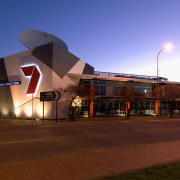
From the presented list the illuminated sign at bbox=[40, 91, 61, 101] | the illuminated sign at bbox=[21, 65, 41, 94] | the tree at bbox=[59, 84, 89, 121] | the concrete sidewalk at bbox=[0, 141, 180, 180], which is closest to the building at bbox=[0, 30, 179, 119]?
the illuminated sign at bbox=[21, 65, 41, 94]

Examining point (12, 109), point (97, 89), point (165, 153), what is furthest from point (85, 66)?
point (165, 153)

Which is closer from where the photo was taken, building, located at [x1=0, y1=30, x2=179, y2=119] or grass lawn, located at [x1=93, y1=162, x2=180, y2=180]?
grass lawn, located at [x1=93, y1=162, x2=180, y2=180]

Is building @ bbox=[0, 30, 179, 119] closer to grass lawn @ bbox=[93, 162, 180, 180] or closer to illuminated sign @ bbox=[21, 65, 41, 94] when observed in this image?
illuminated sign @ bbox=[21, 65, 41, 94]

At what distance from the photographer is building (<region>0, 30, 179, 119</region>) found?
29.8 meters

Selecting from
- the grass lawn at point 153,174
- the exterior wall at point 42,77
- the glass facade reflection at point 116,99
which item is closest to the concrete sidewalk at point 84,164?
the grass lawn at point 153,174

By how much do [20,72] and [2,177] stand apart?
1170 inches

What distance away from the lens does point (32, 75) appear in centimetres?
3159

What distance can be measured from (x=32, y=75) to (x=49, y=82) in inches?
163

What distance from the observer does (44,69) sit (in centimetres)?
3002

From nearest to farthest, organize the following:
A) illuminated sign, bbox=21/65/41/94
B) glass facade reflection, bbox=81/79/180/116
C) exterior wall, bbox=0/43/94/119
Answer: exterior wall, bbox=0/43/94/119, illuminated sign, bbox=21/65/41/94, glass facade reflection, bbox=81/79/180/116

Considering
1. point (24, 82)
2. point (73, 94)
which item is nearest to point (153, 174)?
point (73, 94)

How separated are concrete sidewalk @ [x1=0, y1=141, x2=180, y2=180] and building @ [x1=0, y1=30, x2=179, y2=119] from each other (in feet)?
71.2

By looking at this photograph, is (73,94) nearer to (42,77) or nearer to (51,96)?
(51,96)

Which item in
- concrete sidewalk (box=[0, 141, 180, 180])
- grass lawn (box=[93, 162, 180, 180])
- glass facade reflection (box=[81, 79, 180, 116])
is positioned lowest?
concrete sidewalk (box=[0, 141, 180, 180])
